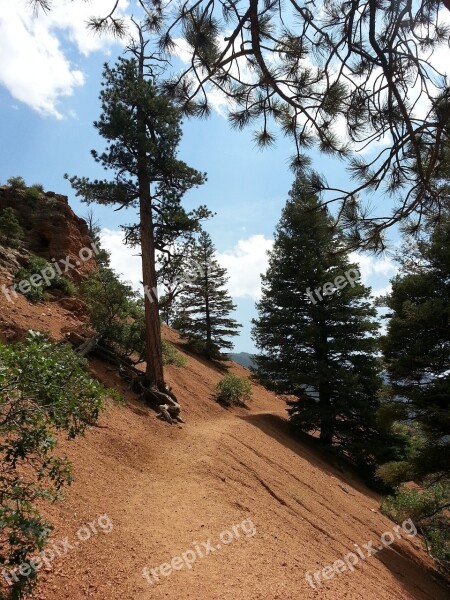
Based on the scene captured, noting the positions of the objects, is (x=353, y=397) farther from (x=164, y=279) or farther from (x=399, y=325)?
(x=164, y=279)

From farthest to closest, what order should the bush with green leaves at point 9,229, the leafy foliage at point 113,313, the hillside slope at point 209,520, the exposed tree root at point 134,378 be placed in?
the bush with green leaves at point 9,229 → the leafy foliage at point 113,313 → the exposed tree root at point 134,378 → the hillside slope at point 209,520

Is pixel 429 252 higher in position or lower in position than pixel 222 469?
higher

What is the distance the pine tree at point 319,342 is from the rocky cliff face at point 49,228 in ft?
28.3

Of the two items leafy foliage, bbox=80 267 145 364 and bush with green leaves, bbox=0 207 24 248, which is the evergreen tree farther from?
bush with green leaves, bbox=0 207 24 248

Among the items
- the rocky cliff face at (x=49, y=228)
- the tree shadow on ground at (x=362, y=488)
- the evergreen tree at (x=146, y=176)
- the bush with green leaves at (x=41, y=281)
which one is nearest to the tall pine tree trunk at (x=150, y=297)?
the evergreen tree at (x=146, y=176)

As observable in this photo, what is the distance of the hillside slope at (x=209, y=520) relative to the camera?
13.0 feet

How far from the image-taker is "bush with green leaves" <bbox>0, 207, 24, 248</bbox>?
15.3 meters

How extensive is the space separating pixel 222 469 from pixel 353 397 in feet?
25.9

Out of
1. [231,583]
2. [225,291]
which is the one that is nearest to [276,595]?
[231,583]

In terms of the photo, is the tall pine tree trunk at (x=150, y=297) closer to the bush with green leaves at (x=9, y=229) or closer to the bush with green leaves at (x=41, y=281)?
the bush with green leaves at (x=41, y=281)

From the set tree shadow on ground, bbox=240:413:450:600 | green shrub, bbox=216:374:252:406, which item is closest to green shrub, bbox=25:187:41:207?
green shrub, bbox=216:374:252:406

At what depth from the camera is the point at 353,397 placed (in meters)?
13.9

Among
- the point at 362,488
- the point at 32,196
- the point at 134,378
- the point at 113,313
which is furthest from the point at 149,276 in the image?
the point at 32,196

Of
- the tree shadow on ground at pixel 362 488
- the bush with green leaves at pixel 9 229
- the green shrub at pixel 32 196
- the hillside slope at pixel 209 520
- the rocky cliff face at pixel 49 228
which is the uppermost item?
the green shrub at pixel 32 196
